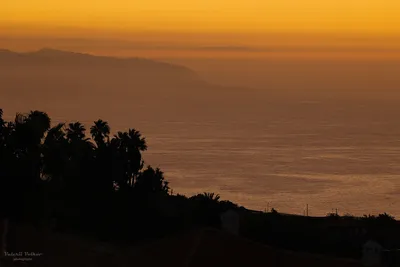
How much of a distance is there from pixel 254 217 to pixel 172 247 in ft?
22.5

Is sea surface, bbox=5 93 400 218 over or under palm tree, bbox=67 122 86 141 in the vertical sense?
over

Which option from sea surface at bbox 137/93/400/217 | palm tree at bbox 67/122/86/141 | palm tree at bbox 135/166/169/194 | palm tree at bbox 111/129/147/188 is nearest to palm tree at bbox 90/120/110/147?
palm tree at bbox 67/122/86/141

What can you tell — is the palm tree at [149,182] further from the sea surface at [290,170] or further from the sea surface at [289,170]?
the sea surface at [290,170]

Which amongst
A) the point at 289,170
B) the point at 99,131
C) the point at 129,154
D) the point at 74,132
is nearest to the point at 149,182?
the point at 129,154

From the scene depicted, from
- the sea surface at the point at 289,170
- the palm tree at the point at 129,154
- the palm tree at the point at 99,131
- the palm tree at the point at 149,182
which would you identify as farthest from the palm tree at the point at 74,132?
the sea surface at the point at 289,170

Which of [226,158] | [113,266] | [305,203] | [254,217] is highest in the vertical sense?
[226,158]

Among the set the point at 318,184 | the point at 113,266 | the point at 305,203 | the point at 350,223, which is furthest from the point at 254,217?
→ the point at 318,184

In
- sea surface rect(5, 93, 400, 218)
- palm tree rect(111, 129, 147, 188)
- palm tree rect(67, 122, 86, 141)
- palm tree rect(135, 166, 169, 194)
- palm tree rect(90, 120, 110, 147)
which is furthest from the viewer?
sea surface rect(5, 93, 400, 218)

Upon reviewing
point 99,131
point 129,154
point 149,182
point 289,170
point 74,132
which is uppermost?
point 289,170

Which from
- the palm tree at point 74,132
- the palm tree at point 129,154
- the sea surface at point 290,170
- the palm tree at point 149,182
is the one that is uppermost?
the sea surface at point 290,170

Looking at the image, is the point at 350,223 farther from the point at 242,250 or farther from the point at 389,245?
the point at 242,250

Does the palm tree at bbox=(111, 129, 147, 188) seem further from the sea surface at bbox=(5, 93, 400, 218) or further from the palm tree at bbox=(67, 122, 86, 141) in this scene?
the sea surface at bbox=(5, 93, 400, 218)

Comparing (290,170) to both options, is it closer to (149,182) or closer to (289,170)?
(289,170)

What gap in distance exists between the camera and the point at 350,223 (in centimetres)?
4612
